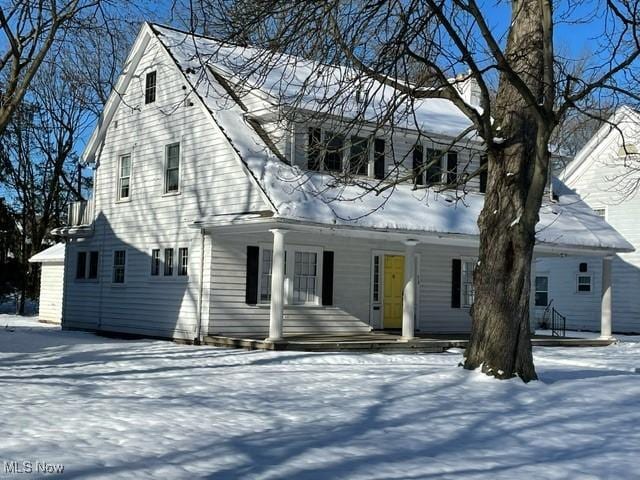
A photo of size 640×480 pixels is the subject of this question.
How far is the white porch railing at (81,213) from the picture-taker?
23.6 meters

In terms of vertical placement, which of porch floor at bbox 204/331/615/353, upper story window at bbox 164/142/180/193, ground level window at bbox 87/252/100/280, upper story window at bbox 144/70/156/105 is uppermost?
upper story window at bbox 144/70/156/105

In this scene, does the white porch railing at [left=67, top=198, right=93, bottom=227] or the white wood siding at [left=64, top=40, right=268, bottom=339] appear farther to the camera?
the white porch railing at [left=67, top=198, right=93, bottom=227]

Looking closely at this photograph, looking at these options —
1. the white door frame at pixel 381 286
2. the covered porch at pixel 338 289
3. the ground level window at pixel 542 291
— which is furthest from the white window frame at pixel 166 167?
the ground level window at pixel 542 291

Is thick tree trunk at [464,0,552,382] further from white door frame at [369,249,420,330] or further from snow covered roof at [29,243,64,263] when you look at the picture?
snow covered roof at [29,243,64,263]

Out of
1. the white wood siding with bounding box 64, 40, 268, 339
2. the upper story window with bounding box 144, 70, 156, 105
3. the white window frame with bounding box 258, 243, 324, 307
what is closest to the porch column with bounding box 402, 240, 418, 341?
the white window frame with bounding box 258, 243, 324, 307

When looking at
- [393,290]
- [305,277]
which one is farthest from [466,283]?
[305,277]

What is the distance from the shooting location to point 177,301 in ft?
63.8

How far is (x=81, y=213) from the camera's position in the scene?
2398 centimetres

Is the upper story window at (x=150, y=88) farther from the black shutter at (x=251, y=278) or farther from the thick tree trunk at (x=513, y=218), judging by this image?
the thick tree trunk at (x=513, y=218)

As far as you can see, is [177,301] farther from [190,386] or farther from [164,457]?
[164,457]

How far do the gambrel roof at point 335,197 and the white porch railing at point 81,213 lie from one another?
5.85 ft

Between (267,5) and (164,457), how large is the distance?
619 cm

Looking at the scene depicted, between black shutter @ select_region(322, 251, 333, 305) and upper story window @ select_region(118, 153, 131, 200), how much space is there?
5.97 meters

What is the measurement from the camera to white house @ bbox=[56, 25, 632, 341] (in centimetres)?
1778
